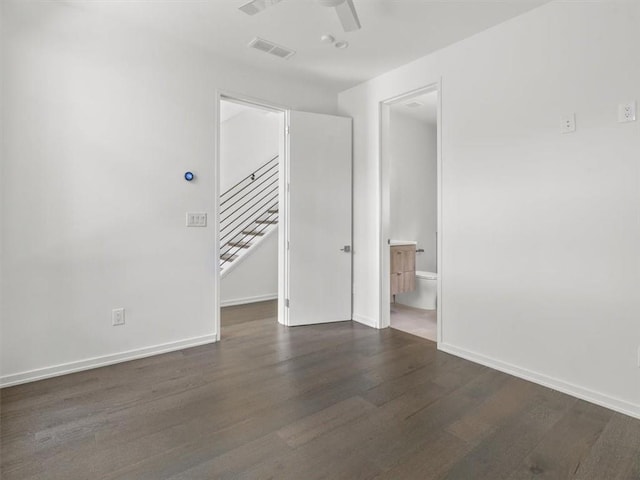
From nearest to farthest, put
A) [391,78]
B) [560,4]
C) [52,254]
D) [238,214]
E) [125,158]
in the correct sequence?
[560,4]
[52,254]
[125,158]
[391,78]
[238,214]

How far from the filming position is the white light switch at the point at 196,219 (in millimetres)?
3129

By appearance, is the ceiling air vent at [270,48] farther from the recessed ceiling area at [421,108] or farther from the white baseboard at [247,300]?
the white baseboard at [247,300]

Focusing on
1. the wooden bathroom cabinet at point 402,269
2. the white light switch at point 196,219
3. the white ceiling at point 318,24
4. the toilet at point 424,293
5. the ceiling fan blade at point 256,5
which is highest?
the white ceiling at point 318,24

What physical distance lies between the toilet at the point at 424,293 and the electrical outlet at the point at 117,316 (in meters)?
3.49

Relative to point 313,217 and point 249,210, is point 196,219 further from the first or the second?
point 249,210

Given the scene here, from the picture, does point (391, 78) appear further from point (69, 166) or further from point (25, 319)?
point (25, 319)

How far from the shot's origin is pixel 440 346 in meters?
3.12

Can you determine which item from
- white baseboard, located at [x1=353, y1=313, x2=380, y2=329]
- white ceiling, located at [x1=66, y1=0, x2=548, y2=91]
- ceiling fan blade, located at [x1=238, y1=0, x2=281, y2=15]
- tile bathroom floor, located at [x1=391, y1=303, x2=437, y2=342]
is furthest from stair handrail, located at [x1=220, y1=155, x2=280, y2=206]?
ceiling fan blade, located at [x1=238, y1=0, x2=281, y2=15]

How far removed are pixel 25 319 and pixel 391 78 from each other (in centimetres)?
376

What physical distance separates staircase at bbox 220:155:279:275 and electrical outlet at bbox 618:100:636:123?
415 cm

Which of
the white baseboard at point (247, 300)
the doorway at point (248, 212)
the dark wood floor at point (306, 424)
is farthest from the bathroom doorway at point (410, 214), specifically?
the white baseboard at point (247, 300)

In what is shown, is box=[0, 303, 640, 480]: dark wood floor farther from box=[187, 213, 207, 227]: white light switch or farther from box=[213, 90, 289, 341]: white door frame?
box=[187, 213, 207, 227]: white light switch

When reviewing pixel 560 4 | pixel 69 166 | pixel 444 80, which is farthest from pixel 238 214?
pixel 560 4

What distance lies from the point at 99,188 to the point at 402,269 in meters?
3.42
